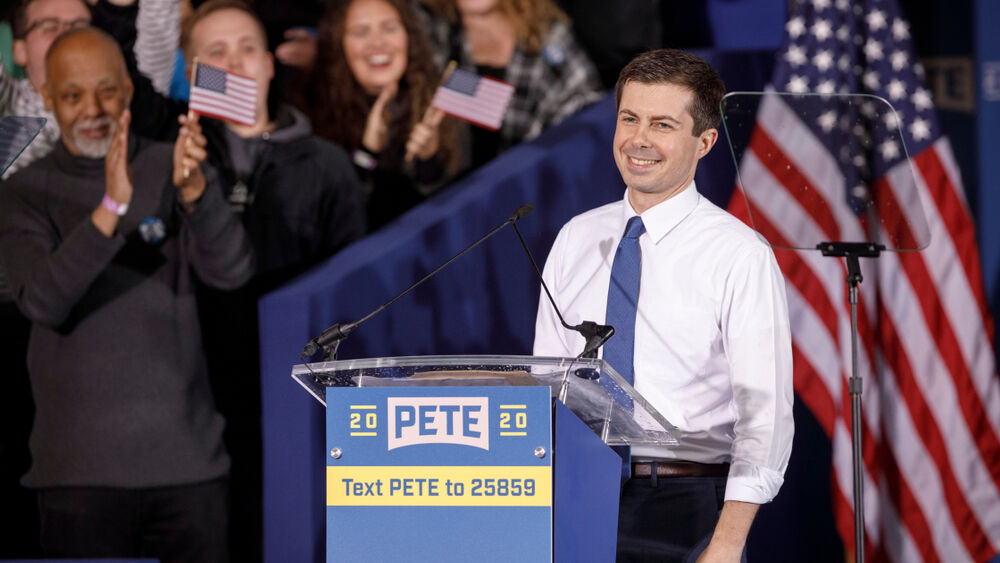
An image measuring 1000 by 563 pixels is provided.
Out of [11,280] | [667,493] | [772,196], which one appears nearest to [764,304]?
[667,493]

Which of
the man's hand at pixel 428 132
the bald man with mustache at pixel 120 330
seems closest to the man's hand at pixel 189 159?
the bald man with mustache at pixel 120 330

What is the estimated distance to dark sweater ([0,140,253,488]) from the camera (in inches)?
153

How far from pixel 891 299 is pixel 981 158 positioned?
0.93 meters

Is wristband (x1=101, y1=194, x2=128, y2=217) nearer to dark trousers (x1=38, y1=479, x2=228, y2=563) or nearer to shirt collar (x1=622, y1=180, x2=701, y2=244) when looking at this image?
dark trousers (x1=38, y1=479, x2=228, y2=563)

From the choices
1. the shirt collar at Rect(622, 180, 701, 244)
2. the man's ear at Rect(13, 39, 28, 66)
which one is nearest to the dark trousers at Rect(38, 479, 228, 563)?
the man's ear at Rect(13, 39, 28, 66)

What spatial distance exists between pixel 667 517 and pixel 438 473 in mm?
707

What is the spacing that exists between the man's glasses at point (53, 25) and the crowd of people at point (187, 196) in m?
0.01

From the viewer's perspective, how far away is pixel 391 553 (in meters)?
1.90

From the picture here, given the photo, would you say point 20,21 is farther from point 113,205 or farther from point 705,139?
point 705,139

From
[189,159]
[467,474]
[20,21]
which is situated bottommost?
[467,474]

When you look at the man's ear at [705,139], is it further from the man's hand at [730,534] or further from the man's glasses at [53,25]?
the man's glasses at [53,25]

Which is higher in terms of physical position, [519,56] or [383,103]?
[519,56]

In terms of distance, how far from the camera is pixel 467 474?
6.25ft

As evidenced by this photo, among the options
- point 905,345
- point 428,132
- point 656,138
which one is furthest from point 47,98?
point 905,345
